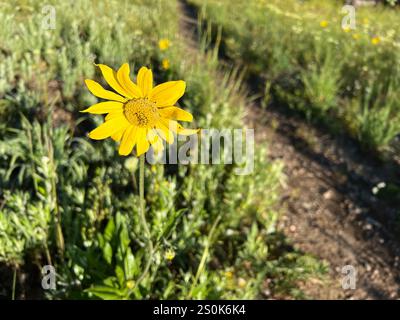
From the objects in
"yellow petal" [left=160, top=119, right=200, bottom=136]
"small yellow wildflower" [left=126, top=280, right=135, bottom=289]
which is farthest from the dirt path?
"yellow petal" [left=160, top=119, right=200, bottom=136]

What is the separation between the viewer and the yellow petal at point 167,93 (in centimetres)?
100

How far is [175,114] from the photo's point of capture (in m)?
1.04

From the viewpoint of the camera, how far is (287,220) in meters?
2.68

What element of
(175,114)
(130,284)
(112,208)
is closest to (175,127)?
(175,114)

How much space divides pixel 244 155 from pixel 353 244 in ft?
3.40

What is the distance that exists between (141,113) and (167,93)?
0.33 ft

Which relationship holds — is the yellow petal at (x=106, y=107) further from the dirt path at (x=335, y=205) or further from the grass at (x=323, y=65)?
the grass at (x=323, y=65)

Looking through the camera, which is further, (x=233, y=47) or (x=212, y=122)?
(x=233, y=47)

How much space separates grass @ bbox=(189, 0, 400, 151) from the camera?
3.64 m

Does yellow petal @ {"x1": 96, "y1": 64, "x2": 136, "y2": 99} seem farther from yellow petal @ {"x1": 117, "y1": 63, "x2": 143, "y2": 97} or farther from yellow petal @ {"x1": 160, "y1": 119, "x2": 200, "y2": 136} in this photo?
yellow petal @ {"x1": 160, "y1": 119, "x2": 200, "y2": 136}

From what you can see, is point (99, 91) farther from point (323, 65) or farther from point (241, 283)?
point (323, 65)

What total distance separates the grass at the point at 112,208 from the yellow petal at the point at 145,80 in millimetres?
571
